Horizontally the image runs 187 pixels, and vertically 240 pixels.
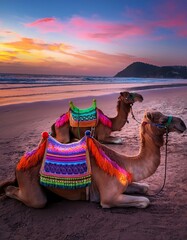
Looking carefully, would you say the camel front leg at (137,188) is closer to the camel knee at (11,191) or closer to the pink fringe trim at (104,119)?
the camel knee at (11,191)

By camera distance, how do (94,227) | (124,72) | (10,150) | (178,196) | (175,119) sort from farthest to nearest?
(124,72) < (10,150) < (178,196) < (175,119) < (94,227)

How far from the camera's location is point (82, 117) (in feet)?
23.2

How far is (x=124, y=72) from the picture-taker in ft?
350

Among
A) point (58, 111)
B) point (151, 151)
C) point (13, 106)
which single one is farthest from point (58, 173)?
point (13, 106)

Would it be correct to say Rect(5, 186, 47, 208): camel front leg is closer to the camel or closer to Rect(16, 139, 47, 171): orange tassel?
the camel

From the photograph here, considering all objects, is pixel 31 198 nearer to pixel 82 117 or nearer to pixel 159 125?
pixel 159 125

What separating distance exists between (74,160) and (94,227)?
85cm

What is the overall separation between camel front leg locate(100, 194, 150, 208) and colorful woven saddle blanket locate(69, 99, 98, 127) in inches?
137

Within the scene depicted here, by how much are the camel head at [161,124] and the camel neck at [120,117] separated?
3.95 m

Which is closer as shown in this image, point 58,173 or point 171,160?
point 58,173

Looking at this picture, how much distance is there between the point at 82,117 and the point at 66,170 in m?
3.46

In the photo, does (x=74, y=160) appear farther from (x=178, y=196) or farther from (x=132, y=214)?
(x=178, y=196)

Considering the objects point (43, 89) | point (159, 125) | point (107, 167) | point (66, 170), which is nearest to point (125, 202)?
point (107, 167)

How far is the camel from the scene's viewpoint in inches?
146
